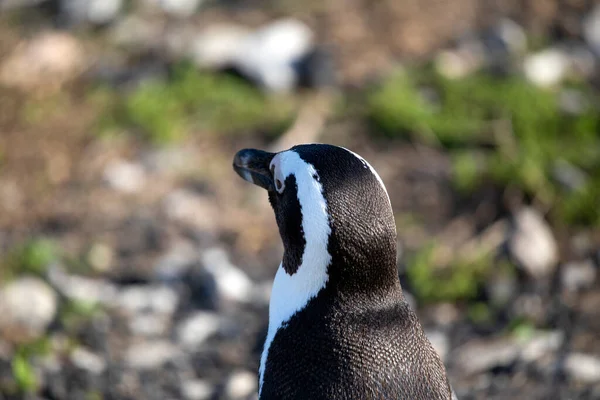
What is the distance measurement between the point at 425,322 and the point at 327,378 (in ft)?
4.91

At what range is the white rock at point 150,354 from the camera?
3.30m

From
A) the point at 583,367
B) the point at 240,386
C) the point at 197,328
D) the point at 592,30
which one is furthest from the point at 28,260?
the point at 592,30

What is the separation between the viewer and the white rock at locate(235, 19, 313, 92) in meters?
4.94

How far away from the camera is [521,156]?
4211 millimetres

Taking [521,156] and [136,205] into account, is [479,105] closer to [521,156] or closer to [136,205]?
[521,156]

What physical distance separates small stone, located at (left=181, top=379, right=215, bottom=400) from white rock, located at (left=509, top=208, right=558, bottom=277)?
1.49 m

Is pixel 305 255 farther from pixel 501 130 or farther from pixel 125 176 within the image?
pixel 501 130

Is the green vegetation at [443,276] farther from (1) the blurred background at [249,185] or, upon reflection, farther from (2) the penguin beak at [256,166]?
(2) the penguin beak at [256,166]

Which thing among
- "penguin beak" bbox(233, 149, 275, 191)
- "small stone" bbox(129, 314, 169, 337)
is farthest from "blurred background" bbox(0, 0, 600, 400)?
"penguin beak" bbox(233, 149, 275, 191)

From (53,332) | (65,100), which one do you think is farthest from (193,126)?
(53,332)

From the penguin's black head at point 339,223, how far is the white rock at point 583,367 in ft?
3.99

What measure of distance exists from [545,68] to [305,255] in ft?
11.1

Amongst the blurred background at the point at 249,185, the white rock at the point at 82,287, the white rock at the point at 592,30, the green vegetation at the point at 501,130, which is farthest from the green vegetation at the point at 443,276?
the white rock at the point at 592,30

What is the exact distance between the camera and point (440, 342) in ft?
11.1
